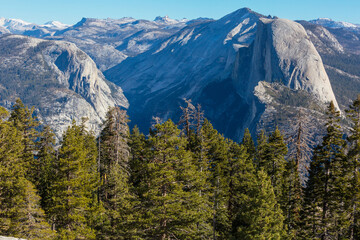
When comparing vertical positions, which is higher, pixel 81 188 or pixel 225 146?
pixel 225 146

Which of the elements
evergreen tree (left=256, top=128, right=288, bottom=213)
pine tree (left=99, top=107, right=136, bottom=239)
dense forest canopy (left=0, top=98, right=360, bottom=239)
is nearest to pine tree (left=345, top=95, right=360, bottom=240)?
dense forest canopy (left=0, top=98, right=360, bottom=239)

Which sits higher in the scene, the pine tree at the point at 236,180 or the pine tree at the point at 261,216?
the pine tree at the point at 236,180

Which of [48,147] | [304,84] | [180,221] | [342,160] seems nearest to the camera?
[180,221]

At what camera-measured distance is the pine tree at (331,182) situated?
30.8 m

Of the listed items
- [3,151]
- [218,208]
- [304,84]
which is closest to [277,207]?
[218,208]

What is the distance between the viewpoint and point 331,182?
31688mm

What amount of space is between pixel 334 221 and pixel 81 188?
25.3 metres

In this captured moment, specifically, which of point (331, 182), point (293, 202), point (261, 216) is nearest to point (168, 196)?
point (261, 216)

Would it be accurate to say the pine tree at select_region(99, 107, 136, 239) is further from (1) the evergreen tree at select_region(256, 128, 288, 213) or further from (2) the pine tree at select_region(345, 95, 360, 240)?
(2) the pine tree at select_region(345, 95, 360, 240)

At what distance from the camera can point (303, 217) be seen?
36875mm

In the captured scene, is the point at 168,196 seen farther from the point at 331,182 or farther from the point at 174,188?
the point at 331,182

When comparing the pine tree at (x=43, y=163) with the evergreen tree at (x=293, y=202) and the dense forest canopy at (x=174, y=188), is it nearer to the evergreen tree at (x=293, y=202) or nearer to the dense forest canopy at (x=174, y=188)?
the dense forest canopy at (x=174, y=188)

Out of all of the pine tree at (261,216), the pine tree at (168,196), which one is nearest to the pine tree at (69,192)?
the pine tree at (168,196)

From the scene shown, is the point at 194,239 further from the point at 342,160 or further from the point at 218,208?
the point at 342,160
